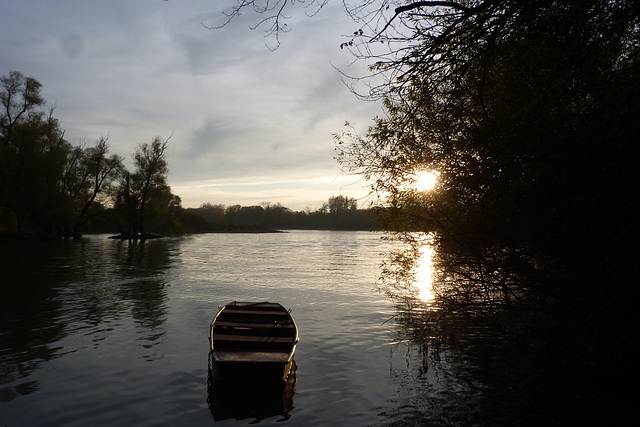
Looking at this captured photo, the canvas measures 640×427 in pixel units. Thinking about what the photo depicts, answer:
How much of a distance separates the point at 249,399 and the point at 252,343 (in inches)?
54.3

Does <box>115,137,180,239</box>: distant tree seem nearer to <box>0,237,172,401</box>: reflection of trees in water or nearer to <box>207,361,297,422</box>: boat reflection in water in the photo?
<box>0,237,172,401</box>: reflection of trees in water

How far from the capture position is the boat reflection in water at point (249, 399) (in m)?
7.58

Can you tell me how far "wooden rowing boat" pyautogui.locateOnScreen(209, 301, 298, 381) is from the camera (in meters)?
8.09

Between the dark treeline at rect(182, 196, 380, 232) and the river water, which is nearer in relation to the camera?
the river water

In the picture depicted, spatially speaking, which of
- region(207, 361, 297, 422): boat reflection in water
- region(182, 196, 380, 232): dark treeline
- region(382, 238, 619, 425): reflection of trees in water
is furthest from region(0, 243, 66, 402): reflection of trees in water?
region(182, 196, 380, 232): dark treeline

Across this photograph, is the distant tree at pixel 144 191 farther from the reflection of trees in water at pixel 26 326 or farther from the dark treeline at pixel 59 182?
the reflection of trees in water at pixel 26 326

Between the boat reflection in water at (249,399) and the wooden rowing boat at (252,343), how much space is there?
0.19 meters

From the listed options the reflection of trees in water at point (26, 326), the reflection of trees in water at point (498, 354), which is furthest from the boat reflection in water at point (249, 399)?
the reflection of trees in water at point (26, 326)

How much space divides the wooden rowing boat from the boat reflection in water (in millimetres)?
193

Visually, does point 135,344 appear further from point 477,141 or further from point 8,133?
point 8,133

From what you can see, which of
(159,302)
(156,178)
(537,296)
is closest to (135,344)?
(159,302)

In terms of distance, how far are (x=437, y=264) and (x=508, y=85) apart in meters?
4.18

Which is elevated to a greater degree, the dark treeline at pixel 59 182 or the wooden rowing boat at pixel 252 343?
the dark treeline at pixel 59 182

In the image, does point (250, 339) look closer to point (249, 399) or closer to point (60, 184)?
point (249, 399)
